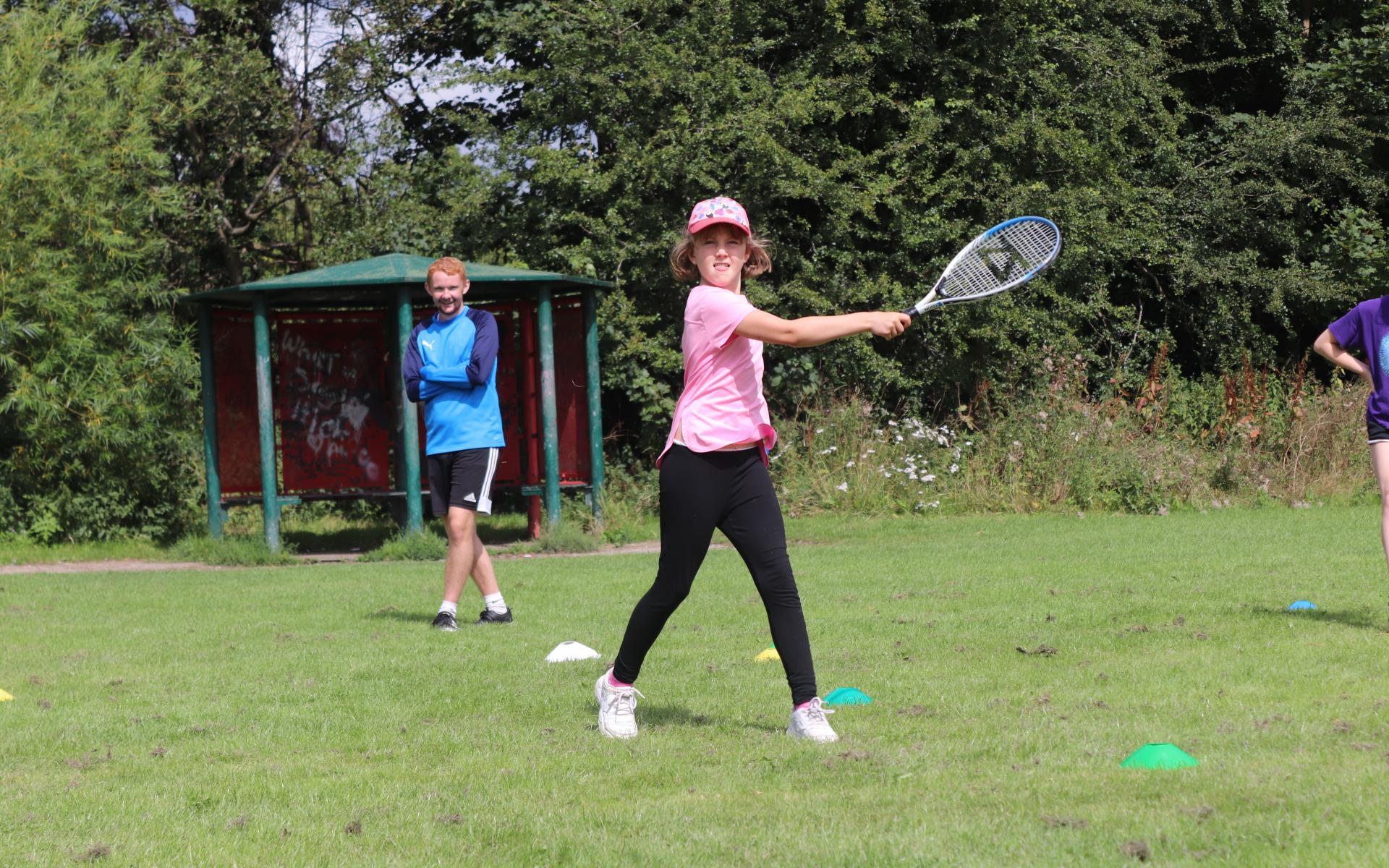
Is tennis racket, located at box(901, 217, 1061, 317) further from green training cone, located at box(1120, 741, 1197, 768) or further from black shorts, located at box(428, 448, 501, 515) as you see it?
black shorts, located at box(428, 448, 501, 515)

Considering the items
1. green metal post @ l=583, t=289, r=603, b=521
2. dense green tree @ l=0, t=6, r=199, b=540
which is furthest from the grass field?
green metal post @ l=583, t=289, r=603, b=521

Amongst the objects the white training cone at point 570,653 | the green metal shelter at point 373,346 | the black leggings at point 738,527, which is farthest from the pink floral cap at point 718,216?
the green metal shelter at point 373,346

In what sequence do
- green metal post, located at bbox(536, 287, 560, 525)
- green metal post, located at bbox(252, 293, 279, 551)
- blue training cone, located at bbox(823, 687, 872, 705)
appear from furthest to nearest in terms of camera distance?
green metal post, located at bbox(536, 287, 560, 525), green metal post, located at bbox(252, 293, 279, 551), blue training cone, located at bbox(823, 687, 872, 705)

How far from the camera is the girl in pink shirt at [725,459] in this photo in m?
5.32

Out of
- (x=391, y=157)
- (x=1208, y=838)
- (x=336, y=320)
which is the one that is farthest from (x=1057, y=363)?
(x=1208, y=838)

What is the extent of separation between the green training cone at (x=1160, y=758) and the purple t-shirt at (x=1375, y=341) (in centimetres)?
374

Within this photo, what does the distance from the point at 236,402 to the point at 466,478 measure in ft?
29.1

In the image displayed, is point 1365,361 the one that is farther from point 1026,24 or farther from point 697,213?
point 1026,24

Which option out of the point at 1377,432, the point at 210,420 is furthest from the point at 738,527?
the point at 210,420

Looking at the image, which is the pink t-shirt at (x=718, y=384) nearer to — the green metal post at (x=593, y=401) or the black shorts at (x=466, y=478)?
the black shorts at (x=466, y=478)

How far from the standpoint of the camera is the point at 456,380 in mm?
8570

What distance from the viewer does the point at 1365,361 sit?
26.4 feet

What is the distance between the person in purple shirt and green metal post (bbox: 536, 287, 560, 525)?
29.6 ft

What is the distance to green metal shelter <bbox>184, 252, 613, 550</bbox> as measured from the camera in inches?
586
